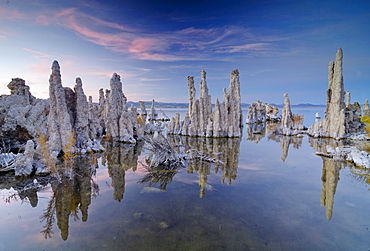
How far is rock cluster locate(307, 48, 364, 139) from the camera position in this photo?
1166 inches

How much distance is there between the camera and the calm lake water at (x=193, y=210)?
7.19 meters

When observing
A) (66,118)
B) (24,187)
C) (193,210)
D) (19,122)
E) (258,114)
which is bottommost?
(193,210)

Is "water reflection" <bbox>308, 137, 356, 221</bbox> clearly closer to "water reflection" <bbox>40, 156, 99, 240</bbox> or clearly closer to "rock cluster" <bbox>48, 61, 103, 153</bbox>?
"water reflection" <bbox>40, 156, 99, 240</bbox>

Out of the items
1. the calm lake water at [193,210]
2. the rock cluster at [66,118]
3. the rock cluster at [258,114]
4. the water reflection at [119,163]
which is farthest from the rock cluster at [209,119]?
the rock cluster at [258,114]

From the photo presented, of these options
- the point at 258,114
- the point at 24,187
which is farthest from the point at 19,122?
the point at 258,114

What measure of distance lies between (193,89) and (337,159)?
29129mm

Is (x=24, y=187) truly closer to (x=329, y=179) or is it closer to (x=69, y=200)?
(x=69, y=200)

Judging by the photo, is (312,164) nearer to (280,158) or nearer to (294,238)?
(280,158)

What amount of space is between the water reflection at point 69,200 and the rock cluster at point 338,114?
34.6 metres

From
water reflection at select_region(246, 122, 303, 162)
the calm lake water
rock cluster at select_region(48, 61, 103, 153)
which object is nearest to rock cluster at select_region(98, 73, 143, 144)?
rock cluster at select_region(48, 61, 103, 153)

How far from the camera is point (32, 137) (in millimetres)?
20844

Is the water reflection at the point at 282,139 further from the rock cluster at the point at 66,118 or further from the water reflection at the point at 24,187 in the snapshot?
the rock cluster at the point at 66,118

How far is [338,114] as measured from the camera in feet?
98.3

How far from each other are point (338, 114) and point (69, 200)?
121ft
